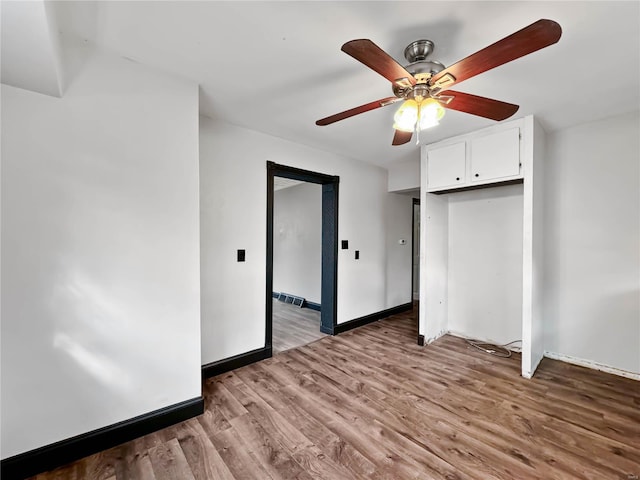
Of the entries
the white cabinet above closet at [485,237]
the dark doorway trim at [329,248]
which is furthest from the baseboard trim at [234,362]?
the white cabinet above closet at [485,237]

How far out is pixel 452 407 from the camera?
6.83 ft

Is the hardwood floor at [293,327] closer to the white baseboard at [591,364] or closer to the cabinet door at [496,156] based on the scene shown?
the white baseboard at [591,364]

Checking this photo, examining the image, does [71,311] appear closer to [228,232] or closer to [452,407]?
[228,232]

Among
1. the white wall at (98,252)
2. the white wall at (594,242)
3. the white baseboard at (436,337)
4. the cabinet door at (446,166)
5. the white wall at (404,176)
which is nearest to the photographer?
the white wall at (98,252)

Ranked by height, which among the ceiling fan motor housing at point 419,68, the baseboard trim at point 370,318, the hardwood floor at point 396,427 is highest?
the ceiling fan motor housing at point 419,68

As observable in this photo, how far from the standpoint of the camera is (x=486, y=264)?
132 inches

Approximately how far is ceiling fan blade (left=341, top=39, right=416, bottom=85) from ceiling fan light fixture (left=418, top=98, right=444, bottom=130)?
0.20 meters

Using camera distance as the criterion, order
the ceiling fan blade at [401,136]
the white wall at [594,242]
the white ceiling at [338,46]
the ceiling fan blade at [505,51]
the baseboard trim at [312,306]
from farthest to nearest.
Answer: the baseboard trim at [312,306] < the white wall at [594,242] < the ceiling fan blade at [401,136] < the white ceiling at [338,46] < the ceiling fan blade at [505,51]

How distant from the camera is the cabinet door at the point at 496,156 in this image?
8.40ft

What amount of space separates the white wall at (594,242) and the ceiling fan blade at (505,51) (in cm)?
233

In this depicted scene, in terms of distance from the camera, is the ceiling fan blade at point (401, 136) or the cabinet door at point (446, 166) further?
the cabinet door at point (446, 166)

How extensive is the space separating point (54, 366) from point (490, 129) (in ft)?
12.5

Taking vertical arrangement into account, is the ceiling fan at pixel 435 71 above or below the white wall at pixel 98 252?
above

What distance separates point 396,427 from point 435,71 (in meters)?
2.22
